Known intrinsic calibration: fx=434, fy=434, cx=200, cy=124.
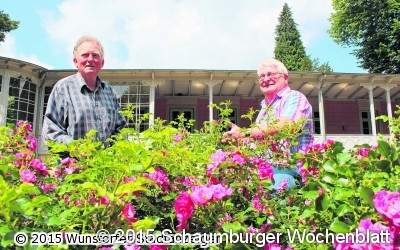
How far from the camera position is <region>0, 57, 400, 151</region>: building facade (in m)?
15.0

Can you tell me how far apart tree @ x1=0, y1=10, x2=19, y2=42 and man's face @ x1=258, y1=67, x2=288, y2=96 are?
2349 centimetres

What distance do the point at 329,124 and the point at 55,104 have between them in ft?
62.9

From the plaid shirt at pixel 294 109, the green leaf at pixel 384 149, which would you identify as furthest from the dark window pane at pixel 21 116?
the green leaf at pixel 384 149

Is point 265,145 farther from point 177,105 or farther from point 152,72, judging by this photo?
point 177,105

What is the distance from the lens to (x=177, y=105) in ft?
63.8

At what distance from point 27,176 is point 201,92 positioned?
17.2 metres

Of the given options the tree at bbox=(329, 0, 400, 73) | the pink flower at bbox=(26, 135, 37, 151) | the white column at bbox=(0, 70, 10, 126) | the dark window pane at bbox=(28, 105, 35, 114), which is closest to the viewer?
the pink flower at bbox=(26, 135, 37, 151)

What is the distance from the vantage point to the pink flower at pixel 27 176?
71.1 inches

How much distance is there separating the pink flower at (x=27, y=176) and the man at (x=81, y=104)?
86cm

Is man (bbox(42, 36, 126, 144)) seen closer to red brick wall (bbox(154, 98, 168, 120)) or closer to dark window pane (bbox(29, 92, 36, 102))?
dark window pane (bbox(29, 92, 36, 102))

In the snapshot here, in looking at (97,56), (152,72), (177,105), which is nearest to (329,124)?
(177,105)

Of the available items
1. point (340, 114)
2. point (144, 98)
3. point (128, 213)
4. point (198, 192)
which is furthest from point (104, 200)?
point (340, 114)

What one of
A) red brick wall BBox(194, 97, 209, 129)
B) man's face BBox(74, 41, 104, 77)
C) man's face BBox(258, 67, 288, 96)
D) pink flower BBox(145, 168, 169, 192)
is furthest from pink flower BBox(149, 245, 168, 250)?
red brick wall BBox(194, 97, 209, 129)

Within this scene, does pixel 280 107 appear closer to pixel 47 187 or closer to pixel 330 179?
pixel 330 179
